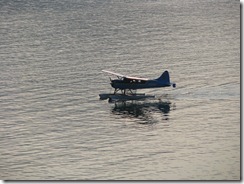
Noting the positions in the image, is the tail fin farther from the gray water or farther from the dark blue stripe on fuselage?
the gray water

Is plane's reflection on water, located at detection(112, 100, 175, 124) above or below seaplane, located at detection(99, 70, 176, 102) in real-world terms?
below

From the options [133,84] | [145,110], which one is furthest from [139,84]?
[145,110]

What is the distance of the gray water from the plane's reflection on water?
0.15 m

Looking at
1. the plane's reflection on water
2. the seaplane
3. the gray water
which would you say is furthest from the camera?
the seaplane

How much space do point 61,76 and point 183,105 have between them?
26.7 m

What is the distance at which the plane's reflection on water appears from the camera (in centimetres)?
13138


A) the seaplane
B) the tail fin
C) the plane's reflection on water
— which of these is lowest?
the plane's reflection on water

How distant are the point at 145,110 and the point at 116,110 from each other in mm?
4553

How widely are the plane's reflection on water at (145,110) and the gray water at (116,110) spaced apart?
149 mm

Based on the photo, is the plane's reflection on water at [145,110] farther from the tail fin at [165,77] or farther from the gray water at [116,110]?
the tail fin at [165,77]

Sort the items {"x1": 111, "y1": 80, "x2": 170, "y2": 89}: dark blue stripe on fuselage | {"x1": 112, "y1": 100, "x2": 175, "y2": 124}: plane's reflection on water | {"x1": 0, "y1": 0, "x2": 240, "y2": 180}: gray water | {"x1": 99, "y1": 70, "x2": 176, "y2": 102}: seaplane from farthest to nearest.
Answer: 1. {"x1": 111, "y1": 80, "x2": 170, "y2": 89}: dark blue stripe on fuselage
2. {"x1": 99, "y1": 70, "x2": 176, "y2": 102}: seaplane
3. {"x1": 112, "y1": 100, "x2": 175, "y2": 124}: plane's reflection on water
4. {"x1": 0, "y1": 0, "x2": 240, "y2": 180}: gray water

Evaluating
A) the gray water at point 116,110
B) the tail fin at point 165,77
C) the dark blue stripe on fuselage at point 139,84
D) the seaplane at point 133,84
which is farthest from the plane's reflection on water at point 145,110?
the tail fin at point 165,77

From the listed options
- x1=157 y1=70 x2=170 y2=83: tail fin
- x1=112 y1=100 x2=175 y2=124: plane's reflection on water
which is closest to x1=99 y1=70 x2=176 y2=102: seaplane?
x1=157 y1=70 x2=170 y2=83: tail fin

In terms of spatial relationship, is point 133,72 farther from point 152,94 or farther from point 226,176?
point 226,176
